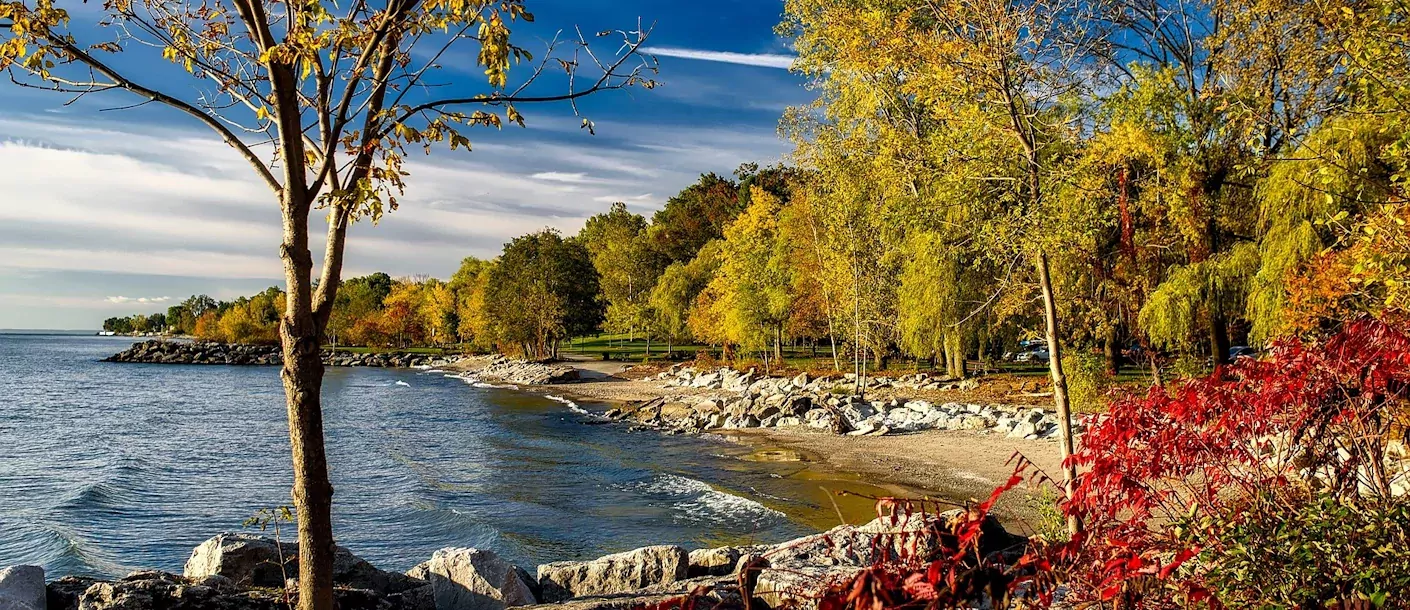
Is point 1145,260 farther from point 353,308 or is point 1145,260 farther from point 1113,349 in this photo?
point 353,308

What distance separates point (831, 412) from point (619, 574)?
57.8 feet

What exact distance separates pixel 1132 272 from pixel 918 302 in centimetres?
799

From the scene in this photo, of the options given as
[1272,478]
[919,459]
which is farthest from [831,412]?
[1272,478]

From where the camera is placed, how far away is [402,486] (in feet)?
69.2

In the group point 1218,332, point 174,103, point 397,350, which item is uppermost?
point 174,103

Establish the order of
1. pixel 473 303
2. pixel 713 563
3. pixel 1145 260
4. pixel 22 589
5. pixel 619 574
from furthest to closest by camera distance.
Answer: pixel 473 303 → pixel 1145 260 → pixel 713 563 → pixel 619 574 → pixel 22 589

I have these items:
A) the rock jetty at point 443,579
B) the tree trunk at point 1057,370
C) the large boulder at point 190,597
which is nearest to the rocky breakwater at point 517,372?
the rock jetty at point 443,579

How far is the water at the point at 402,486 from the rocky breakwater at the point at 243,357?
152ft

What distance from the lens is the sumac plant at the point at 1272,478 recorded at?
3.85 metres

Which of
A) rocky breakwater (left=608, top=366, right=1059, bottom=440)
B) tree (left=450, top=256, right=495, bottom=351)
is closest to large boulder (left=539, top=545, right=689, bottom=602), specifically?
rocky breakwater (left=608, top=366, right=1059, bottom=440)

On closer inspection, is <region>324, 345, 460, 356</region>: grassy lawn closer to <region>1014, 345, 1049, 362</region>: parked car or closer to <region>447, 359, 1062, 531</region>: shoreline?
<region>1014, 345, 1049, 362</region>: parked car

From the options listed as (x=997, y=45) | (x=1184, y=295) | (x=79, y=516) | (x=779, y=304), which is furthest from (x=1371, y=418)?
(x=779, y=304)

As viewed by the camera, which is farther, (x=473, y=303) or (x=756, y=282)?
(x=473, y=303)

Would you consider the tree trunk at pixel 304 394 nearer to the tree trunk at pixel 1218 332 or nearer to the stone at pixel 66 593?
the stone at pixel 66 593
